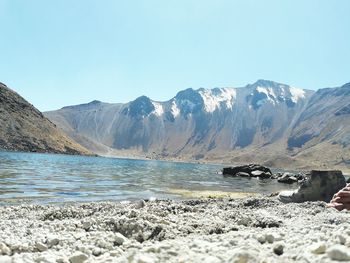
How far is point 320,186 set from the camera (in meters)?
30.2

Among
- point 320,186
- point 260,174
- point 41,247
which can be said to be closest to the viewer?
point 41,247

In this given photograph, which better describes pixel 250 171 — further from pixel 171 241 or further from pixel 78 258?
pixel 78 258

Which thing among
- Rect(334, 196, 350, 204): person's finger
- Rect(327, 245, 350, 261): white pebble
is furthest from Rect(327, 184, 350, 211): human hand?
Rect(327, 245, 350, 261): white pebble

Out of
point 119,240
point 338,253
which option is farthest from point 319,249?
point 119,240

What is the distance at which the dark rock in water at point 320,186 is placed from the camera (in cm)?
3002

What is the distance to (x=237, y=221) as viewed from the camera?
57.3ft

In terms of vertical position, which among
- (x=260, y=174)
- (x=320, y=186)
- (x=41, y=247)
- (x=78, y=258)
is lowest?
(x=260, y=174)

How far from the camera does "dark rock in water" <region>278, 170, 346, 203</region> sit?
3002cm

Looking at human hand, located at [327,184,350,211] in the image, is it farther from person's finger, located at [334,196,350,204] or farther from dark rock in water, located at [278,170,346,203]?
dark rock in water, located at [278,170,346,203]

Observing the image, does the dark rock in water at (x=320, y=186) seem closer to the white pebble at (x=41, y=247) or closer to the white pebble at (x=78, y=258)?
the white pebble at (x=41, y=247)

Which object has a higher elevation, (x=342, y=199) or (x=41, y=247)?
(x=342, y=199)

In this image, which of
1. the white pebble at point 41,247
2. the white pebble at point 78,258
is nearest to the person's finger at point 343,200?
the white pebble at point 78,258

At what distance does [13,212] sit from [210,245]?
15014 mm

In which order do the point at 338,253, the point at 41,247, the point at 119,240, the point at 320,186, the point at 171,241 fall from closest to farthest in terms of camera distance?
the point at 338,253 < the point at 41,247 < the point at 119,240 < the point at 171,241 < the point at 320,186
